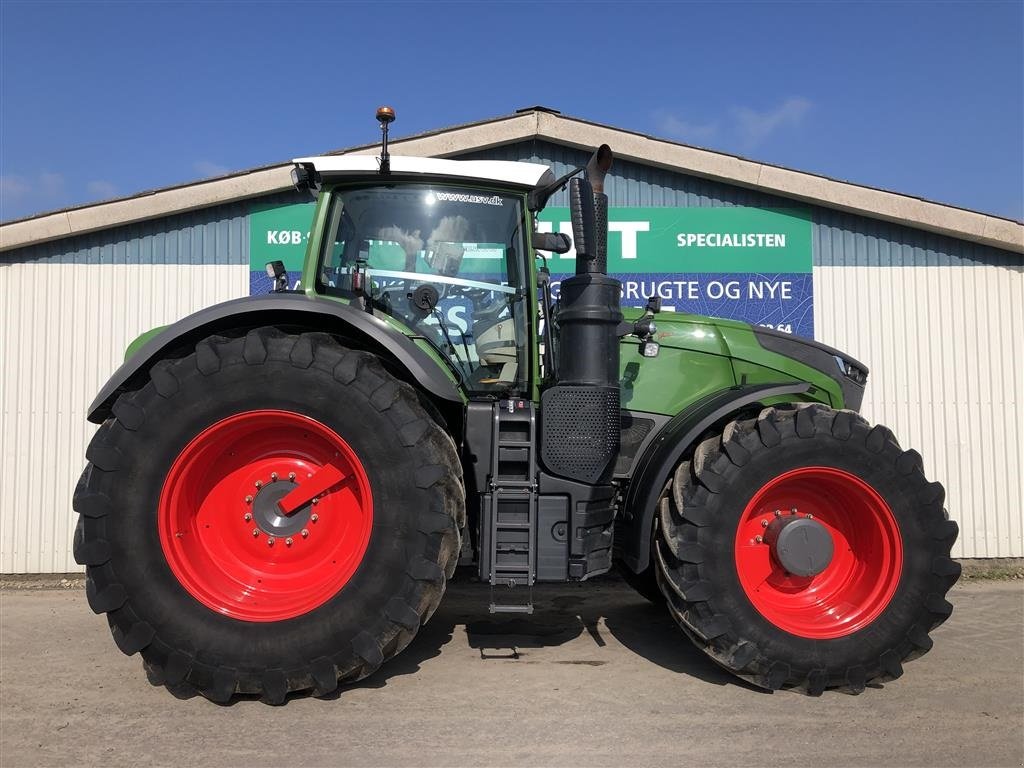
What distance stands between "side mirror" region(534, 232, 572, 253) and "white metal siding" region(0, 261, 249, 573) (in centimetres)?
380

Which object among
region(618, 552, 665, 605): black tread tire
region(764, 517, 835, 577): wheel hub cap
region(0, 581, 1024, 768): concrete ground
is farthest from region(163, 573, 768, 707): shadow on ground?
region(764, 517, 835, 577): wheel hub cap

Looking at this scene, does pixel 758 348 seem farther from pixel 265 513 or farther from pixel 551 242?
pixel 265 513

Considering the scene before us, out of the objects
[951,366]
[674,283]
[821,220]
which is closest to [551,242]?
[674,283]

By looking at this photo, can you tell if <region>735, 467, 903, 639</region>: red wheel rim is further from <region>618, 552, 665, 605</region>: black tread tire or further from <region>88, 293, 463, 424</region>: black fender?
<region>88, 293, 463, 424</region>: black fender

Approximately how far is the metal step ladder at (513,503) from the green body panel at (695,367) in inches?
33.2

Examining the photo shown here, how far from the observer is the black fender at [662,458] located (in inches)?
138

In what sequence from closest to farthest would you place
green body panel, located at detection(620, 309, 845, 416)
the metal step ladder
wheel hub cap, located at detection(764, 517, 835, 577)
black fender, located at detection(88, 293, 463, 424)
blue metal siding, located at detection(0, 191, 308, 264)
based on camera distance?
black fender, located at detection(88, 293, 463, 424)
the metal step ladder
wheel hub cap, located at detection(764, 517, 835, 577)
green body panel, located at detection(620, 309, 845, 416)
blue metal siding, located at detection(0, 191, 308, 264)

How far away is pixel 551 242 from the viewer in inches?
147

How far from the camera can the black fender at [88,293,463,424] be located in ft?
10.6

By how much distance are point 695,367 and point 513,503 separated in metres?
1.43

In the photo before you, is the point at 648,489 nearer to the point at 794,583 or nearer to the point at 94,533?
the point at 794,583

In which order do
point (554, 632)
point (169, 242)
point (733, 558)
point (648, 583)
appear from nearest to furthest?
point (733, 558)
point (554, 632)
point (648, 583)
point (169, 242)

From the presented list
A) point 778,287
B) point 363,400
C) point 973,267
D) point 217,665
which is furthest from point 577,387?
point 973,267

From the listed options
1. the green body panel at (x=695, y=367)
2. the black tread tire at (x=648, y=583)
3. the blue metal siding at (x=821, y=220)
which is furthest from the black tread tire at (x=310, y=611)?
the blue metal siding at (x=821, y=220)
